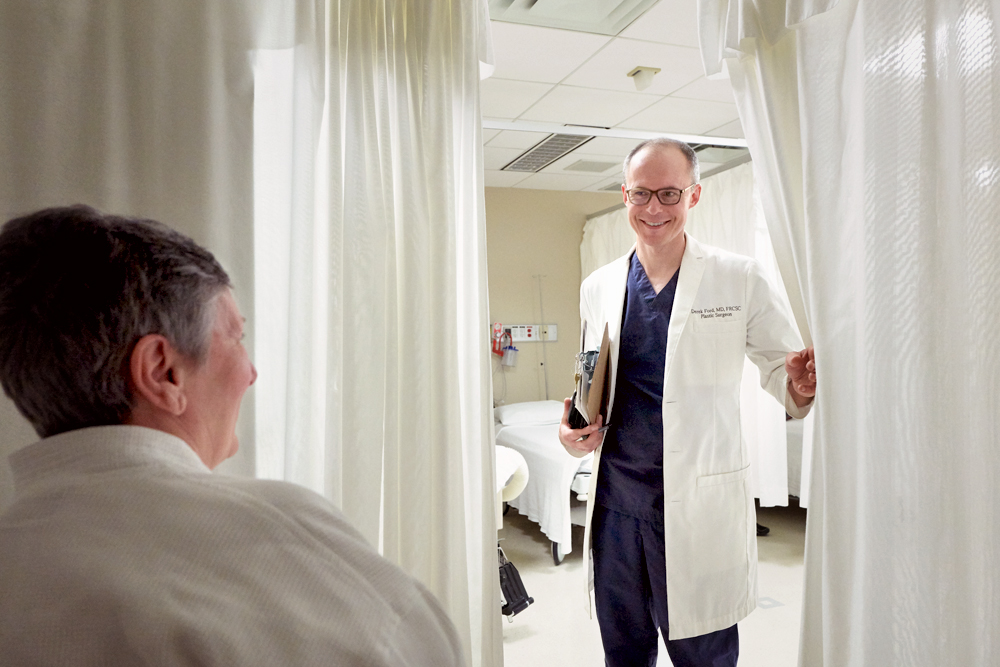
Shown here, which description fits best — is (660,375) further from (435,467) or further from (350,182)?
(350,182)

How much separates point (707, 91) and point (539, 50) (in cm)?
108

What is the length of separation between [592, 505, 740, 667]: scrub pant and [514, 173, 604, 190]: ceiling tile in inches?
157

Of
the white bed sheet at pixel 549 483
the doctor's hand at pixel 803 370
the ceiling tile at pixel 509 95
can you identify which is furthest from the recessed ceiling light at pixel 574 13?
the white bed sheet at pixel 549 483

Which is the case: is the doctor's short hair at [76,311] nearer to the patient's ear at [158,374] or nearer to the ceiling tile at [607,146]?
the patient's ear at [158,374]

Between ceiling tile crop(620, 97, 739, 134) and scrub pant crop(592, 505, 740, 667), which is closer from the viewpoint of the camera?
scrub pant crop(592, 505, 740, 667)

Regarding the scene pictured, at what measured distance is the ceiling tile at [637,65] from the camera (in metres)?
2.96

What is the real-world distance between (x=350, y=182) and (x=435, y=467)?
0.57 m

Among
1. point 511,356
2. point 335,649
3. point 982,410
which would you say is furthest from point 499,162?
point 335,649

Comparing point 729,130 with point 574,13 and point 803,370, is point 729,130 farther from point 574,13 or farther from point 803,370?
point 803,370

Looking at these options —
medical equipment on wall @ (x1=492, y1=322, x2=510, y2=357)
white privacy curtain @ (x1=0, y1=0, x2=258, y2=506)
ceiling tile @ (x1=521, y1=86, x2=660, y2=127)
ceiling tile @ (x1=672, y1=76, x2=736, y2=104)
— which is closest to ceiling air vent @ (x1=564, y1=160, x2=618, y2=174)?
ceiling tile @ (x1=521, y1=86, x2=660, y2=127)

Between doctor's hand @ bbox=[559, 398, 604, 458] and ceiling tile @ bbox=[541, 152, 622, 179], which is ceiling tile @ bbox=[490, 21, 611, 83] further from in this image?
doctor's hand @ bbox=[559, 398, 604, 458]

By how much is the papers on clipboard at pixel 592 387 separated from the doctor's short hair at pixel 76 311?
1.13 metres

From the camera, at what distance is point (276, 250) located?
120cm

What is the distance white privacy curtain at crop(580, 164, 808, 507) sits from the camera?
3.87 metres
